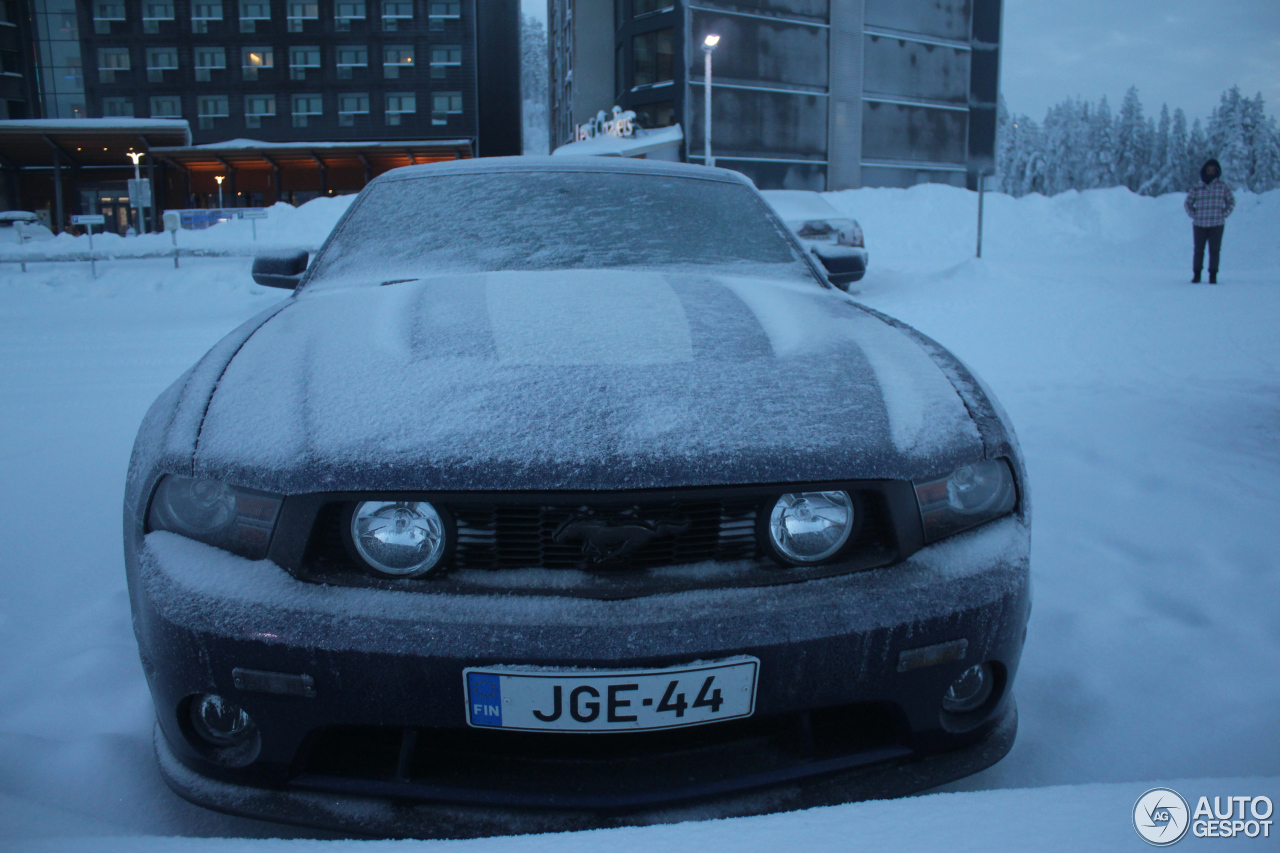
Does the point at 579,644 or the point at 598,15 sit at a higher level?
the point at 598,15

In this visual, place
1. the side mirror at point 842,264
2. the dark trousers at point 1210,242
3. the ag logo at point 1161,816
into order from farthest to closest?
the dark trousers at point 1210,242
the side mirror at point 842,264
the ag logo at point 1161,816

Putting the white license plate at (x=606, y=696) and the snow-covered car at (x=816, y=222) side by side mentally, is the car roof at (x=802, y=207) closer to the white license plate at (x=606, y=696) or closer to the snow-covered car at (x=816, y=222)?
the snow-covered car at (x=816, y=222)

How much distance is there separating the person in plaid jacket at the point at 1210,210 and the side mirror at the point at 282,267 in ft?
37.1

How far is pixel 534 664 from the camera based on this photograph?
1141 mm

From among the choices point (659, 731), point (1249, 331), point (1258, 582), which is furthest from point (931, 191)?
point (659, 731)

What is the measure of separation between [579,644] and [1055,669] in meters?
1.40

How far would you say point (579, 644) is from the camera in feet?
3.76

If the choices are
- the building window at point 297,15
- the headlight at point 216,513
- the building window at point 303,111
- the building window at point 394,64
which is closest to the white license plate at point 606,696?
the headlight at point 216,513

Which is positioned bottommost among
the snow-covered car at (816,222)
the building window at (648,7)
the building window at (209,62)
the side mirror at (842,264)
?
the side mirror at (842,264)

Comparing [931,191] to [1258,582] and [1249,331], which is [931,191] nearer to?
[1249,331]

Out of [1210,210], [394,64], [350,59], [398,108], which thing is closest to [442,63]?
[394,64]

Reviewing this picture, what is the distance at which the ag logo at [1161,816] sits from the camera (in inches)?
40.3

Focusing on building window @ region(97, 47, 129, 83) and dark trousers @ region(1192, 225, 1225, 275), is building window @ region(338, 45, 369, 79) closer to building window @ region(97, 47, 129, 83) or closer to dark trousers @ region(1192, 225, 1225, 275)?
building window @ region(97, 47, 129, 83)

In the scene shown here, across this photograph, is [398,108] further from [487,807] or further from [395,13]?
[487,807]
